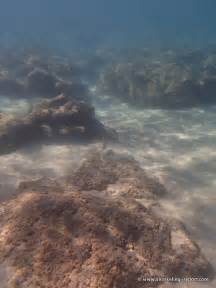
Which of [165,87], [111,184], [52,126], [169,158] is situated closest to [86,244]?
[111,184]

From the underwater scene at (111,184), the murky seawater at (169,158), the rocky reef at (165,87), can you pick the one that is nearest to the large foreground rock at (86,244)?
the underwater scene at (111,184)

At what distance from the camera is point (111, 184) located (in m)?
6.25

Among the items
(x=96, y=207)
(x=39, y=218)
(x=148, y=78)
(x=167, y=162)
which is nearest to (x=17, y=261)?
(x=39, y=218)

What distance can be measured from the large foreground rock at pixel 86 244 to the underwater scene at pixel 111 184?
0.01 meters

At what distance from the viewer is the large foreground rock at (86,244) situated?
3.31m

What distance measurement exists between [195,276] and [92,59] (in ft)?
76.6

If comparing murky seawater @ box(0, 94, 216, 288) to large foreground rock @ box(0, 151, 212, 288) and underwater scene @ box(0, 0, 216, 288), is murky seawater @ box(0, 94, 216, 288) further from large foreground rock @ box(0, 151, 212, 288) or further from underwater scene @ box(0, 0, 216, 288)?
large foreground rock @ box(0, 151, 212, 288)

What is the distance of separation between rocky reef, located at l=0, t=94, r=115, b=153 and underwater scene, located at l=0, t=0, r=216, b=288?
0.03m

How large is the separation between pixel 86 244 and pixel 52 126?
5.90 metres

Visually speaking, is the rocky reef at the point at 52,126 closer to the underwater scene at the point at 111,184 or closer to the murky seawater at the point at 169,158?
the underwater scene at the point at 111,184

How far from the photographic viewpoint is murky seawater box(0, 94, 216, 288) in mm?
5793

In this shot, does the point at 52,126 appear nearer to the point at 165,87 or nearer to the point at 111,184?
the point at 111,184

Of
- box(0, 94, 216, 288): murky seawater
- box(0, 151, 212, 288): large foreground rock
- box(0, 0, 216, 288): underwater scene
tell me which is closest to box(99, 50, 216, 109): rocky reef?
box(0, 0, 216, 288): underwater scene

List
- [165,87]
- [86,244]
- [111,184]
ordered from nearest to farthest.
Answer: [86,244], [111,184], [165,87]
